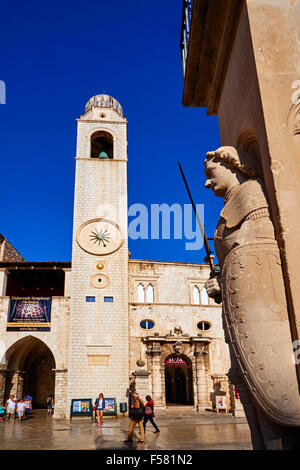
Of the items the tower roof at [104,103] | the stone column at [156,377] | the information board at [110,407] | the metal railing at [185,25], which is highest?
the tower roof at [104,103]

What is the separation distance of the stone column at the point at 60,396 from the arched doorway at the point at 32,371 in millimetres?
2911

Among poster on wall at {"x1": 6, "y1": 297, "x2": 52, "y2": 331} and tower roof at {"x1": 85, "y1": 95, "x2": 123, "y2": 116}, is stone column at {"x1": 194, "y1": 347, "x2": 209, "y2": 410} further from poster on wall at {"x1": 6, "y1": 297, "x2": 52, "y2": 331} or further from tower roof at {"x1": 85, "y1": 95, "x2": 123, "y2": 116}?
tower roof at {"x1": 85, "y1": 95, "x2": 123, "y2": 116}

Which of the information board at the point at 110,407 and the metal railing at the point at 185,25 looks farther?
the information board at the point at 110,407

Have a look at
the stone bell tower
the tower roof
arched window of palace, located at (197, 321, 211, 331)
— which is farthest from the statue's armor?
the tower roof

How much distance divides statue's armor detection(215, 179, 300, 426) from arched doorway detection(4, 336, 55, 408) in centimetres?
2146

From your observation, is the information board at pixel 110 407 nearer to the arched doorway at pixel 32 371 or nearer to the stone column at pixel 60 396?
the stone column at pixel 60 396

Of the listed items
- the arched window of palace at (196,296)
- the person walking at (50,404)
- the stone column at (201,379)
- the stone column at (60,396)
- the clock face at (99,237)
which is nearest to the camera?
the stone column at (60,396)

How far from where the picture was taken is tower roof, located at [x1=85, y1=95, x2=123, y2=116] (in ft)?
95.2

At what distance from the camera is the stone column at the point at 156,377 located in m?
22.2

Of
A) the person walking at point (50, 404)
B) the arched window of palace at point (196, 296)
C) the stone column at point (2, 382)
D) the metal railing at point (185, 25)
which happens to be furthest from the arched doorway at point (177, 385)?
the metal railing at point (185, 25)

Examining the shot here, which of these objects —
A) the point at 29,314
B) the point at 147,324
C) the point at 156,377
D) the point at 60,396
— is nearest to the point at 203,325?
the point at 147,324

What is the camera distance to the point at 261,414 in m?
2.58

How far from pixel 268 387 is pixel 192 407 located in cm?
2285
